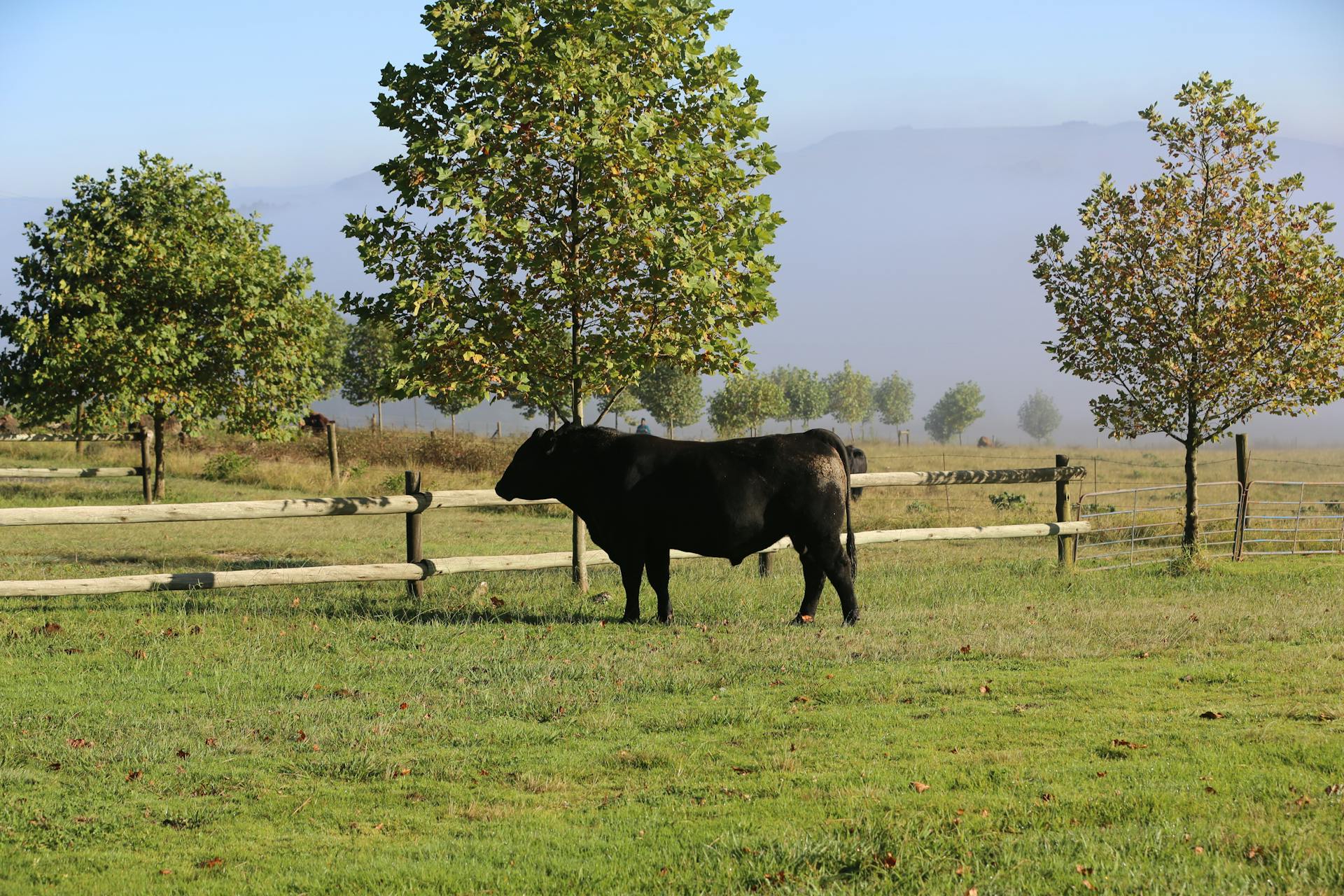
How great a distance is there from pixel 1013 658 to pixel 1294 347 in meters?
10.4

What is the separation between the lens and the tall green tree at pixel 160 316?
26547 millimetres

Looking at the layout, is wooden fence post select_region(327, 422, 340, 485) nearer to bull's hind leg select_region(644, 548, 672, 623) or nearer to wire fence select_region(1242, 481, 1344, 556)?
bull's hind leg select_region(644, 548, 672, 623)

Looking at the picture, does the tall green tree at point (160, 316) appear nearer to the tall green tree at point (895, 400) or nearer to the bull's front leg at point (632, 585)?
the bull's front leg at point (632, 585)

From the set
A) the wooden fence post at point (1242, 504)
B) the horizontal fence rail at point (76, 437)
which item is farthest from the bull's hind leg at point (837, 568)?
the horizontal fence rail at point (76, 437)

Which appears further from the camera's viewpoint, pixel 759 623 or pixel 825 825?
pixel 759 623

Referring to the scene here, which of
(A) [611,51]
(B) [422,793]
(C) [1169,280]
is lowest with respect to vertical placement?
(B) [422,793]

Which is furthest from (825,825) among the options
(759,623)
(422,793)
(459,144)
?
(459,144)

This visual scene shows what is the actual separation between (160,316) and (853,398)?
98.6 m

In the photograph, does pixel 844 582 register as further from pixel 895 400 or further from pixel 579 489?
pixel 895 400

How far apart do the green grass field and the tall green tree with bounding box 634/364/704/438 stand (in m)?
60.0

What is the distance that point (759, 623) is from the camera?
1206 centimetres

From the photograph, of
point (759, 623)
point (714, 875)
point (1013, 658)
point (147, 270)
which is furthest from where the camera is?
point (147, 270)

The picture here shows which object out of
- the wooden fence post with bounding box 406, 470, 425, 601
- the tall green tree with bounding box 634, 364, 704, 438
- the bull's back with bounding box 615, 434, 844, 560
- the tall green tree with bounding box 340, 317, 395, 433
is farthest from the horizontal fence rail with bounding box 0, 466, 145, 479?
the tall green tree with bounding box 634, 364, 704, 438

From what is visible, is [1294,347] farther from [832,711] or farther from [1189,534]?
[832,711]
